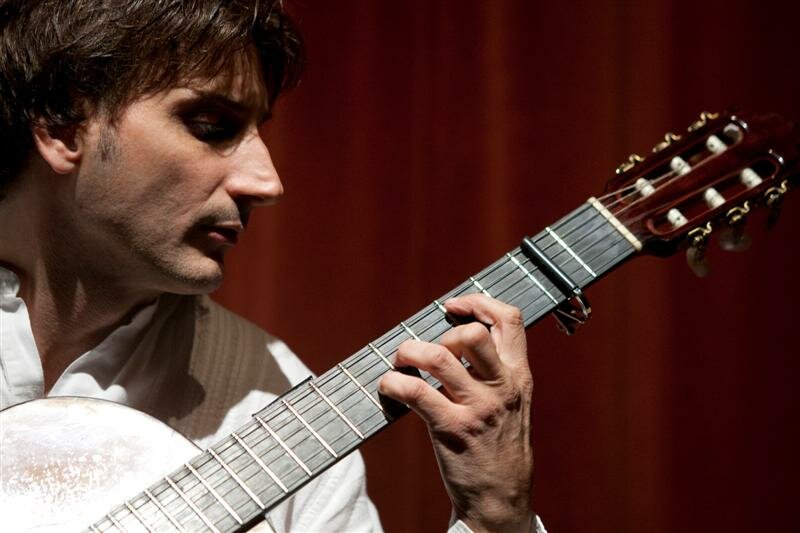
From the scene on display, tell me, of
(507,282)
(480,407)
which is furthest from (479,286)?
(480,407)

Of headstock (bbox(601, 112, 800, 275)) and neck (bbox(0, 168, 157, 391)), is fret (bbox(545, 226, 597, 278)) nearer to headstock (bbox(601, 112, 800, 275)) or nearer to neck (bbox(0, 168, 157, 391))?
headstock (bbox(601, 112, 800, 275))

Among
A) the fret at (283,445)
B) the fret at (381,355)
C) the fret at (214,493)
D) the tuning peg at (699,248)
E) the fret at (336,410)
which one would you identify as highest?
the tuning peg at (699,248)

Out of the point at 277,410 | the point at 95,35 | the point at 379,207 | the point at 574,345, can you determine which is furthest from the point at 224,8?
the point at 574,345

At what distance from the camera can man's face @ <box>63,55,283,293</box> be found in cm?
101

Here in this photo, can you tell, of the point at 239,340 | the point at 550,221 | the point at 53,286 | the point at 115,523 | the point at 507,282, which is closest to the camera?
the point at 115,523

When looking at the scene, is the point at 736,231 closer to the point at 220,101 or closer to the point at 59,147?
the point at 220,101

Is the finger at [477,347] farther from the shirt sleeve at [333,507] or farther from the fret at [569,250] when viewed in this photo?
the shirt sleeve at [333,507]

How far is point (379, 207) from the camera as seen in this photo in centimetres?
154

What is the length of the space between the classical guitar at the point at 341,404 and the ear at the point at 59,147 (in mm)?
258

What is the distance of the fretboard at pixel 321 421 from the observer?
34.2 inches

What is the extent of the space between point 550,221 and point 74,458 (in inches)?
32.3

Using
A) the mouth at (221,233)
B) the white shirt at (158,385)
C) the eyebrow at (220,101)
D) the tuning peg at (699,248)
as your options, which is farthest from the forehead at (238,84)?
the tuning peg at (699,248)

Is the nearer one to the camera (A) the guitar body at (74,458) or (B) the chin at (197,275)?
(A) the guitar body at (74,458)

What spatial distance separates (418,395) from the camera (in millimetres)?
877
